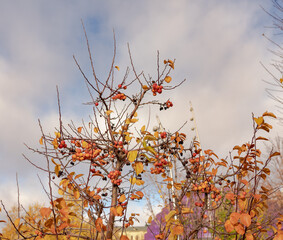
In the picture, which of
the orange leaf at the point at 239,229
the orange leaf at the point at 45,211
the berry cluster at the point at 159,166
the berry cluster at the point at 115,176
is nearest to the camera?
the orange leaf at the point at 45,211

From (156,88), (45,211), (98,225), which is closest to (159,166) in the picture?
(156,88)

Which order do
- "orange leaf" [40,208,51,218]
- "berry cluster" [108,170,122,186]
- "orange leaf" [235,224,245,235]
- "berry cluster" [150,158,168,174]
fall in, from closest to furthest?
1. "orange leaf" [40,208,51,218]
2. "orange leaf" [235,224,245,235]
3. "berry cluster" [108,170,122,186]
4. "berry cluster" [150,158,168,174]

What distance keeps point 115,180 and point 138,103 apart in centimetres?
107

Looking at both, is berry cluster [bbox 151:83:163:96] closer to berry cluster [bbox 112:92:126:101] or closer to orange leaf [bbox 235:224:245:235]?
berry cluster [bbox 112:92:126:101]

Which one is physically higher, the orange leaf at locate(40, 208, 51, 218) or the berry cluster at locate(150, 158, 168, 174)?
the berry cluster at locate(150, 158, 168, 174)

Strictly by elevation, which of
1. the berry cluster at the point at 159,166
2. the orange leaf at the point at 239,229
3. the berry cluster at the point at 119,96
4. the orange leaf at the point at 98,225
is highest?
the berry cluster at the point at 119,96

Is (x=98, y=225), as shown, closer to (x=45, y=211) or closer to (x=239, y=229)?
(x=45, y=211)

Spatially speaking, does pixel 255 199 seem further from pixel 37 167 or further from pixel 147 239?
pixel 147 239

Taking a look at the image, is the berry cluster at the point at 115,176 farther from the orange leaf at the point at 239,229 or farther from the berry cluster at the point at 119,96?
the orange leaf at the point at 239,229

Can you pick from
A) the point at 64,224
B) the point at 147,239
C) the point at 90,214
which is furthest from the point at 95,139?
the point at 147,239

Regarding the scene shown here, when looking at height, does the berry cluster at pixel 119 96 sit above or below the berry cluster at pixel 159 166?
above

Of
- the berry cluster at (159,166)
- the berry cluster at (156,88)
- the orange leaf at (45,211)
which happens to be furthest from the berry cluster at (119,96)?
the orange leaf at (45,211)

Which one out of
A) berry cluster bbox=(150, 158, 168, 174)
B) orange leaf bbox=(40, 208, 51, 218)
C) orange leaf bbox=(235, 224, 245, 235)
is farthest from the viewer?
berry cluster bbox=(150, 158, 168, 174)

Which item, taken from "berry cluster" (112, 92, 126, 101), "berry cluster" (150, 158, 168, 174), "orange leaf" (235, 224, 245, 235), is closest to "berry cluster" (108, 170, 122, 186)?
"berry cluster" (150, 158, 168, 174)
